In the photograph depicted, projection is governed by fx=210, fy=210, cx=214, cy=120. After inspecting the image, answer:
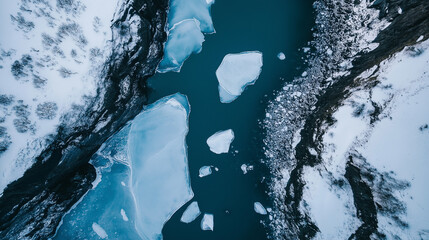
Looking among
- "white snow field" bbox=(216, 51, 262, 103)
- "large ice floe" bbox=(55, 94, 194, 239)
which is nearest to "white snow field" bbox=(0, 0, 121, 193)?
"large ice floe" bbox=(55, 94, 194, 239)

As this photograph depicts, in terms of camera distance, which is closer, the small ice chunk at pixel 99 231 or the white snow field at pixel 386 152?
the white snow field at pixel 386 152

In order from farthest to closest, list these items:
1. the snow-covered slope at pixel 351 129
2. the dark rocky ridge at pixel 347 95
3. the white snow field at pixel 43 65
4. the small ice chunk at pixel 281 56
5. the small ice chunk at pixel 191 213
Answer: the small ice chunk at pixel 281 56, the small ice chunk at pixel 191 213, the dark rocky ridge at pixel 347 95, the snow-covered slope at pixel 351 129, the white snow field at pixel 43 65

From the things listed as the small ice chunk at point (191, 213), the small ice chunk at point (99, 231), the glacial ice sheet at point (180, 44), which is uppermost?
the glacial ice sheet at point (180, 44)

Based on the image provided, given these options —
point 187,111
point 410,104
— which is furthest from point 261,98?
point 410,104

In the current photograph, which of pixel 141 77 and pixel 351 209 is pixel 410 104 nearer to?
pixel 351 209

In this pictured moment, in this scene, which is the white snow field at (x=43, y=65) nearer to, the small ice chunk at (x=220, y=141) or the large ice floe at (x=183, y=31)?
the large ice floe at (x=183, y=31)

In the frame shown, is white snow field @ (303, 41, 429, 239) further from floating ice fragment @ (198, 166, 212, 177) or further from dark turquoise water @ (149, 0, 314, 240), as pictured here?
floating ice fragment @ (198, 166, 212, 177)

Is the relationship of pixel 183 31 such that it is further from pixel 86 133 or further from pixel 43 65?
Answer: pixel 86 133

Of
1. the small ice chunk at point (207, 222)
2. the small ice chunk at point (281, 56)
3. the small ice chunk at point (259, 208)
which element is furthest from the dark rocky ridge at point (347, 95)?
the small ice chunk at point (207, 222)
